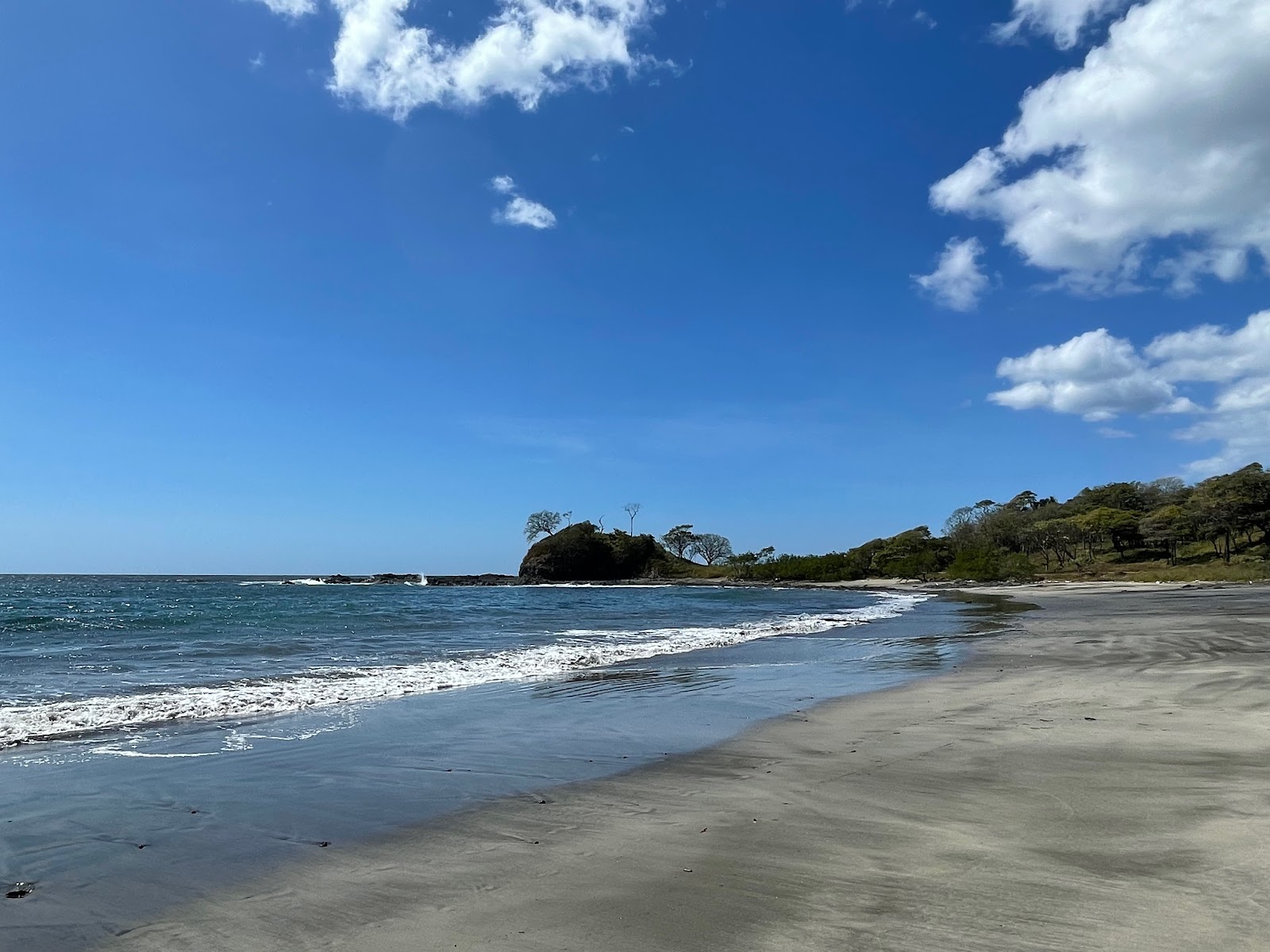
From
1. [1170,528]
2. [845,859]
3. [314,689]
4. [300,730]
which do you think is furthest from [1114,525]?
[845,859]

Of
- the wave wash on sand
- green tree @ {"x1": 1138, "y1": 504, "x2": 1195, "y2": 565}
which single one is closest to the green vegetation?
green tree @ {"x1": 1138, "y1": 504, "x2": 1195, "y2": 565}

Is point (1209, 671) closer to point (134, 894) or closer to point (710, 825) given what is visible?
point (710, 825)

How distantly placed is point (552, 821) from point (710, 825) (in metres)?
1.15

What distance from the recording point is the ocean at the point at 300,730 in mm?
4980

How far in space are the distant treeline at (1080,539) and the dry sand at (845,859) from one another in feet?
254

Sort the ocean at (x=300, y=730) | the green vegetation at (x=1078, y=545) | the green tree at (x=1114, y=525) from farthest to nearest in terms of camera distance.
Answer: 1. the green tree at (x=1114, y=525)
2. the green vegetation at (x=1078, y=545)
3. the ocean at (x=300, y=730)

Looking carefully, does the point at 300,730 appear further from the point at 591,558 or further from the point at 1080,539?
the point at 591,558

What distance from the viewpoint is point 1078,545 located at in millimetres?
98688

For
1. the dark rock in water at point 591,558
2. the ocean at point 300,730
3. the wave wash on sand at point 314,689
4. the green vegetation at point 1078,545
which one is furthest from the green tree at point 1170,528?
the dark rock in water at point 591,558

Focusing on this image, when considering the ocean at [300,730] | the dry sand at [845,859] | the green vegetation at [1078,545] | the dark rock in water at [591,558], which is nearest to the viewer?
the dry sand at [845,859]

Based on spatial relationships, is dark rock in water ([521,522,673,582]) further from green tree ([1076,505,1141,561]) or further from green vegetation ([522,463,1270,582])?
green tree ([1076,505,1141,561])

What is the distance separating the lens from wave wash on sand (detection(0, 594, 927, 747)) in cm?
975

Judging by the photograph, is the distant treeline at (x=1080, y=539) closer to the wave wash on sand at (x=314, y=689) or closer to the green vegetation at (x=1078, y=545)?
the green vegetation at (x=1078, y=545)

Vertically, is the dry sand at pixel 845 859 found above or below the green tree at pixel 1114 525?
below
